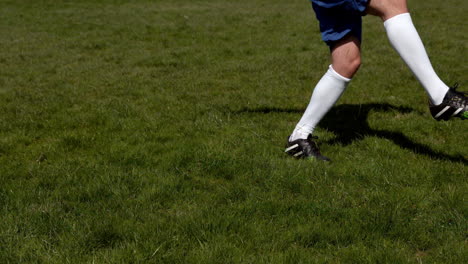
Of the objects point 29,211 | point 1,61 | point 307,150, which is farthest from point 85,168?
point 1,61

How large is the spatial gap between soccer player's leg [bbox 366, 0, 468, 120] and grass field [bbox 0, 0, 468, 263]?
523 millimetres

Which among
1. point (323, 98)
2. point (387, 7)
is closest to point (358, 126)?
point (323, 98)

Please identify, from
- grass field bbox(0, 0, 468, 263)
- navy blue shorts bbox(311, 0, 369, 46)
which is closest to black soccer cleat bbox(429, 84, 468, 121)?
grass field bbox(0, 0, 468, 263)

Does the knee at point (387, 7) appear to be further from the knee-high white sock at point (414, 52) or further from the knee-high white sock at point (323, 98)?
the knee-high white sock at point (323, 98)

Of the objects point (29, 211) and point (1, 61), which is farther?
point (1, 61)

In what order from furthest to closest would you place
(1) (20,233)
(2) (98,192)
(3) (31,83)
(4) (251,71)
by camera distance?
(4) (251,71) < (3) (31,83) < (2) (98,192) < (1) (20,233)

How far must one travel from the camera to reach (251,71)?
8.05 meters

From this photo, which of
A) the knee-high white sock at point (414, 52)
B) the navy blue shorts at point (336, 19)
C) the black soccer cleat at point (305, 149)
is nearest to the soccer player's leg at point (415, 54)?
the knee-high white sock at point (414, 52)

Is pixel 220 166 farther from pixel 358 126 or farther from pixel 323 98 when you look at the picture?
pixel 358 126

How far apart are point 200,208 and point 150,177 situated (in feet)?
2.21

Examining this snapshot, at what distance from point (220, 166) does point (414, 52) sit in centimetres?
164

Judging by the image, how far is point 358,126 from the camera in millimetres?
5000

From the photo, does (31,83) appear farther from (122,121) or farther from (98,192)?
(98,192)

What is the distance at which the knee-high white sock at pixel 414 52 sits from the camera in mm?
3500
